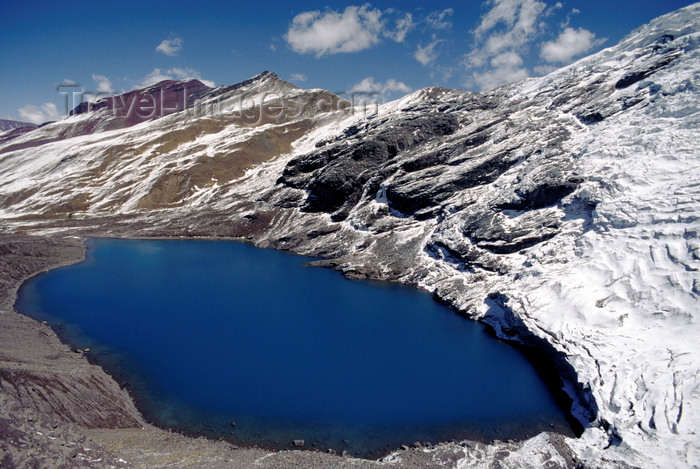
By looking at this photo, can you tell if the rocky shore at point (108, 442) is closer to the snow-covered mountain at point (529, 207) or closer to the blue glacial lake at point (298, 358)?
the blue glacial lake at point (298, 358)

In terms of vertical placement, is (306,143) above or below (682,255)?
above

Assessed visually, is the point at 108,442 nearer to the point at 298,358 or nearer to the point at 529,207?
the point at 298,358

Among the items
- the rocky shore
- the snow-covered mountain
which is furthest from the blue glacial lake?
the snow-covered mountain

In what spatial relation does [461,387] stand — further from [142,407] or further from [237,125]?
[237,125]

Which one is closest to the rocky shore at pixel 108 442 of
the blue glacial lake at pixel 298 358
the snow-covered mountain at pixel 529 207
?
the blue glacial lake at pixel 298 358

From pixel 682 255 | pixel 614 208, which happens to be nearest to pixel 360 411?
pixel 682 255

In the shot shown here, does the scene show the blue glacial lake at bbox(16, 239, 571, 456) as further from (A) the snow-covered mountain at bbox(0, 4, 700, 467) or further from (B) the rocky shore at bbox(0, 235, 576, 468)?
(A) the snow-covered mountain at bbox(0, 4, 700, 467)
